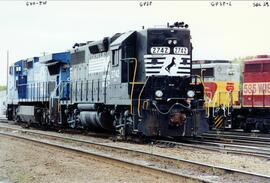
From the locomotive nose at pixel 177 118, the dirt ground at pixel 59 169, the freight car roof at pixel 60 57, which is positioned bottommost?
the dirt ground at pixel 59 169

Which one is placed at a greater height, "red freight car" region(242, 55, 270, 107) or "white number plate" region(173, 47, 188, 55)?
"white number plate" region(173, 47, 188, 55)

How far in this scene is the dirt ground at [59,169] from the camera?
28.6 feet

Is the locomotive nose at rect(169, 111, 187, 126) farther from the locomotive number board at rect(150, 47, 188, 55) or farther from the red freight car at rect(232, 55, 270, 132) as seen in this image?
the red freight car at rect(232, 55, 270, 132)

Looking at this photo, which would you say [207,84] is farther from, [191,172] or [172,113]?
[191,172]

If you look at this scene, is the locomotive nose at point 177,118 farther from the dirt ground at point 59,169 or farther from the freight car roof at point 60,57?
the freight car roof at point 60,57

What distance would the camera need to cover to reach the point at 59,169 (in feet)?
32.4

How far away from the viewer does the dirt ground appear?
343 inches

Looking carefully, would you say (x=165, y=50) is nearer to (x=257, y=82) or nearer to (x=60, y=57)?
(x=60, y=57)

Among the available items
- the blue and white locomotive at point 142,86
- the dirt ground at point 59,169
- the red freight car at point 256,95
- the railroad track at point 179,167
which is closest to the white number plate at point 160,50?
the blue and white locomotive at point 142,86

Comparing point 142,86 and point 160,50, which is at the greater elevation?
point 160,50

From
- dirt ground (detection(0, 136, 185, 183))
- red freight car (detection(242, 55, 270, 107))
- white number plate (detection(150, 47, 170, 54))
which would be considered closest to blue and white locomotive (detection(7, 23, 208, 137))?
white number plate (detection(150, 47, 170, 54))

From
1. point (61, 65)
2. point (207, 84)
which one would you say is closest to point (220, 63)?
point (207, 84)

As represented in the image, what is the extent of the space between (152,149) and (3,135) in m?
8.45

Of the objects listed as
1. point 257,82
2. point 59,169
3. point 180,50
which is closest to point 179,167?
point 59,169
